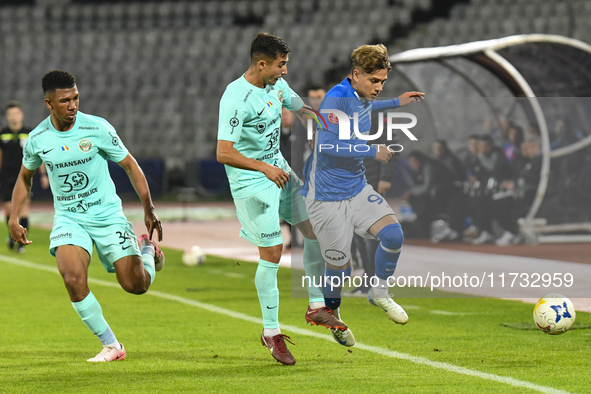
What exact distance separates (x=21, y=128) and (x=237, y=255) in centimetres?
374

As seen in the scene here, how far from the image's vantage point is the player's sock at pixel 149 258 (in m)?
6.32

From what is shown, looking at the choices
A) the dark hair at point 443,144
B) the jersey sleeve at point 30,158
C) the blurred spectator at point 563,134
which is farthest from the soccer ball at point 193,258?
the jersey sleeve at point 30,158

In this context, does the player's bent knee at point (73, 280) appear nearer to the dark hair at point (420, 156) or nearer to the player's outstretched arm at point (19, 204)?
the player's outstretched arm at point (19, 204)

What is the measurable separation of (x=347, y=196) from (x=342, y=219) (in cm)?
16

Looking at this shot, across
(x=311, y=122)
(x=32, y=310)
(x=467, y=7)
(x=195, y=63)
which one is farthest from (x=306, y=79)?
(x=311, y=122)

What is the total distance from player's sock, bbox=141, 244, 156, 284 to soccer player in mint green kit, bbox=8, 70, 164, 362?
26cm

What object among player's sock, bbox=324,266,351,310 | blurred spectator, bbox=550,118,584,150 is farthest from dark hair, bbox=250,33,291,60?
blurred spectator, bbox=550,118,584,150

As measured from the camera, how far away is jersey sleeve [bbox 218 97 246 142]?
5.48m

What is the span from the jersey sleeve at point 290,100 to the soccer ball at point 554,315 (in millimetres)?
2240

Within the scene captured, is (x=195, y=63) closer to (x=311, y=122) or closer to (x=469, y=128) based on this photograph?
(x=469, y=128)

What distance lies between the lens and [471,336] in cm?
673

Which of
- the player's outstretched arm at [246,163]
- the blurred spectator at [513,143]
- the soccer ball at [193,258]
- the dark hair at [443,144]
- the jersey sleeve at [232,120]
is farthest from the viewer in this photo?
the blurred spectator at [513,143]

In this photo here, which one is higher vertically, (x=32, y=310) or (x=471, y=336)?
(x=471, y=336)

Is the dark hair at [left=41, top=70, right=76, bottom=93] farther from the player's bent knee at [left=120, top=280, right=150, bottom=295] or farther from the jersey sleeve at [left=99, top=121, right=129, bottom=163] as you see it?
the player's bent knee at [left=120, top=280, right=150, bottom=295]
